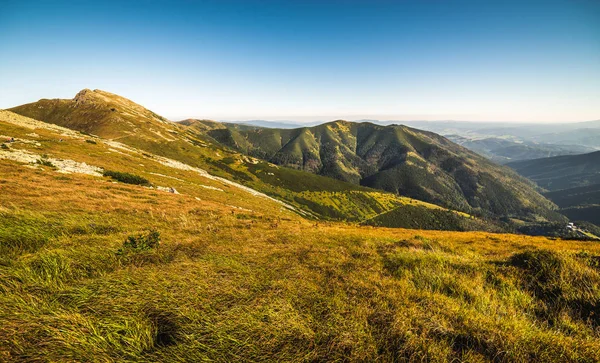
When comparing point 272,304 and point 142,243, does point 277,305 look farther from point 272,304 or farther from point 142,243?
point 142,243

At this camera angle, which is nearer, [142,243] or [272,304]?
[272,304]

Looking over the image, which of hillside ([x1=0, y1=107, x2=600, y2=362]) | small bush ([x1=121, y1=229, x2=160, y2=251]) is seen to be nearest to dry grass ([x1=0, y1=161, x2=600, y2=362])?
hillside ([x1=0, y1=107, x2=600, y2=362])

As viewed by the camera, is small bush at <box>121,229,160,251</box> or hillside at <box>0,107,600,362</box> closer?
hillside at <box>0,107,600,362</box>

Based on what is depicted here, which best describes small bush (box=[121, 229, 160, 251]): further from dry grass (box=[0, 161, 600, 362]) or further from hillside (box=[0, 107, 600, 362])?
dry grass (box=[0, 161, 600, 362])

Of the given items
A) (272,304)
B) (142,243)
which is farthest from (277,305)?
(142,243)

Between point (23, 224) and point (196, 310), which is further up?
point (23, 224)

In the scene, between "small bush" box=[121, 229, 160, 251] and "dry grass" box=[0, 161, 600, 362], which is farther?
"small bush" box=[121, 229, 160, 251]

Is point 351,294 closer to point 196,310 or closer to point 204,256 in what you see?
point 196,310

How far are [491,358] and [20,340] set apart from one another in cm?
658

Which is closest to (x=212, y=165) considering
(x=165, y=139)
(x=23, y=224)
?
(x=165, y=139)

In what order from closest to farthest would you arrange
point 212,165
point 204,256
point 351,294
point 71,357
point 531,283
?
point 71,357 → point 351,294 → point 531,283 → point 204,256 → point 212,165

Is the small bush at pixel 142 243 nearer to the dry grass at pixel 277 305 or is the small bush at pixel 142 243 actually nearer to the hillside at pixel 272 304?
the hillside at pixel 272 304

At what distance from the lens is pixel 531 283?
5957 millimetres

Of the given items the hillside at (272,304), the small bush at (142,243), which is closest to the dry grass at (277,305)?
the hillside at (272,304)
